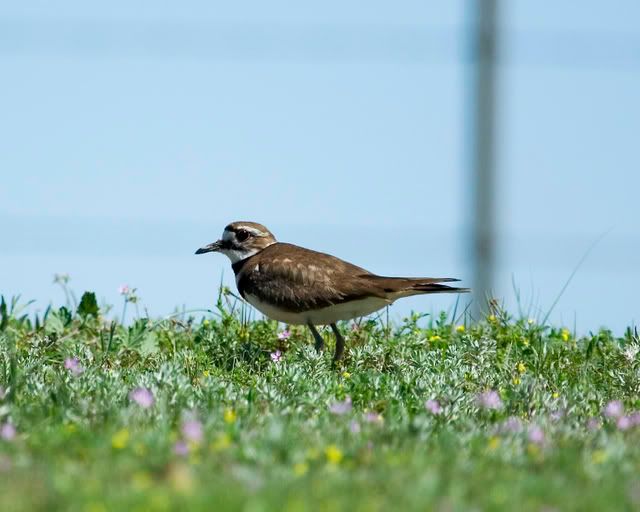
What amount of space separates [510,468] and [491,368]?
3.79m

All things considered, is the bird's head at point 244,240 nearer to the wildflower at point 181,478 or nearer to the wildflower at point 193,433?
the wildflower at point 193,433

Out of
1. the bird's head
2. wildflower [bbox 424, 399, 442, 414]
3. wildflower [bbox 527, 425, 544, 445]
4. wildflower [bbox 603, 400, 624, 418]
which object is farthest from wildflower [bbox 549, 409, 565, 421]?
the bird's head

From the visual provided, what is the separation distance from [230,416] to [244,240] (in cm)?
511

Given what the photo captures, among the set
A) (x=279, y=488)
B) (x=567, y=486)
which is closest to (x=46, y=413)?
(x=279, y=488)

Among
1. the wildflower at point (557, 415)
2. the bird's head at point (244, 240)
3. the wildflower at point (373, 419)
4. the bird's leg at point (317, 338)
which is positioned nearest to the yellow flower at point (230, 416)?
the wildflower at point (373, 419)

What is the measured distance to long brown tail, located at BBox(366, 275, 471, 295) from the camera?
9.89 metres

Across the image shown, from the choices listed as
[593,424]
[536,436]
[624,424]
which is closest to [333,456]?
[536,436]

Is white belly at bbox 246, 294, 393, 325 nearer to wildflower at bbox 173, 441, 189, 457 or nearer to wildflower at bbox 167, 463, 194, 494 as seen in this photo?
wildflower at bbox 173, 441, 189, 457

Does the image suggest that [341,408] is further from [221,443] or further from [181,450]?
[181,450]

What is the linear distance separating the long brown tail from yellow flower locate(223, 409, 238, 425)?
11.5ft

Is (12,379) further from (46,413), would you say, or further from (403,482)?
(403,482)

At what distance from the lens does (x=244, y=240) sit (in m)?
11.2

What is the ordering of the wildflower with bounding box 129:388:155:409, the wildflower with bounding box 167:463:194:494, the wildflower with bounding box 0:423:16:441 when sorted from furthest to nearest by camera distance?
the wildflower with bounding box 129:388:155:409, the wildflower with bounding box 0:423:16:441, the wildflower with bounding box 167:463:194:494

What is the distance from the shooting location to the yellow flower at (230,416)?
604 cm
